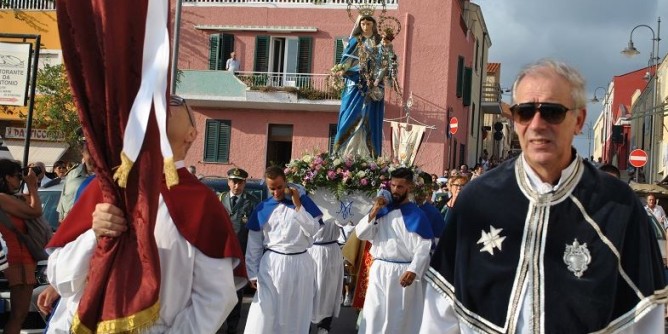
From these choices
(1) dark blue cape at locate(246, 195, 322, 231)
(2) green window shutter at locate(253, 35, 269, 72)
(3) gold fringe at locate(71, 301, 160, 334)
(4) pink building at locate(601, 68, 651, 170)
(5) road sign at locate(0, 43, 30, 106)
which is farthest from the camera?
(4) pink building at locate(601, 68, 651, 170)

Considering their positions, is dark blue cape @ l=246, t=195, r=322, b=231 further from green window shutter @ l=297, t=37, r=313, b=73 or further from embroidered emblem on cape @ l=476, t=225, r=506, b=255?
green window shutter @ l=297, t=37, r=313, b=73

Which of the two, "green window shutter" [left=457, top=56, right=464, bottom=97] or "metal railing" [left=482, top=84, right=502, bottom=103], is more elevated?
"metal railing" [left=482, top=84, right=502, bottom=103]

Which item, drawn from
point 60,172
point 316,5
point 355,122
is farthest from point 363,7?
point 316,5

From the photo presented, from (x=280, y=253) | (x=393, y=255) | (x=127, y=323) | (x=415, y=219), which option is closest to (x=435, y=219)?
(x=415, y=219)

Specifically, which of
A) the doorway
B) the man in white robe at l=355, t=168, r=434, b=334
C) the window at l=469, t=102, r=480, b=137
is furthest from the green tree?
the man in white robe at l=355, t=168, r=434, b=334

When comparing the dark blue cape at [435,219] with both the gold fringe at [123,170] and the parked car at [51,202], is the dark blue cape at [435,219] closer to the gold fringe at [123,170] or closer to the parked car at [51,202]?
the parked car at [51,202]

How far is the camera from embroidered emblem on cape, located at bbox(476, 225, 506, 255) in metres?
3.65

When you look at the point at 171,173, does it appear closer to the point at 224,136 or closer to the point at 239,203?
the point at 239,203

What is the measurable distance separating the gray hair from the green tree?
2629 centimetres

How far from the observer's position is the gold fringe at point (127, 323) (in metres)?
3.46

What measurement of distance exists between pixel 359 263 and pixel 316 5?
19498 millimetres

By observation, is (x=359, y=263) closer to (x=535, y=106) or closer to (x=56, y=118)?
(x=535, y=106)

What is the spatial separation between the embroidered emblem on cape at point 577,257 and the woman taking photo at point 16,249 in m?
5.70

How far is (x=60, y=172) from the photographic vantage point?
1509 cm
